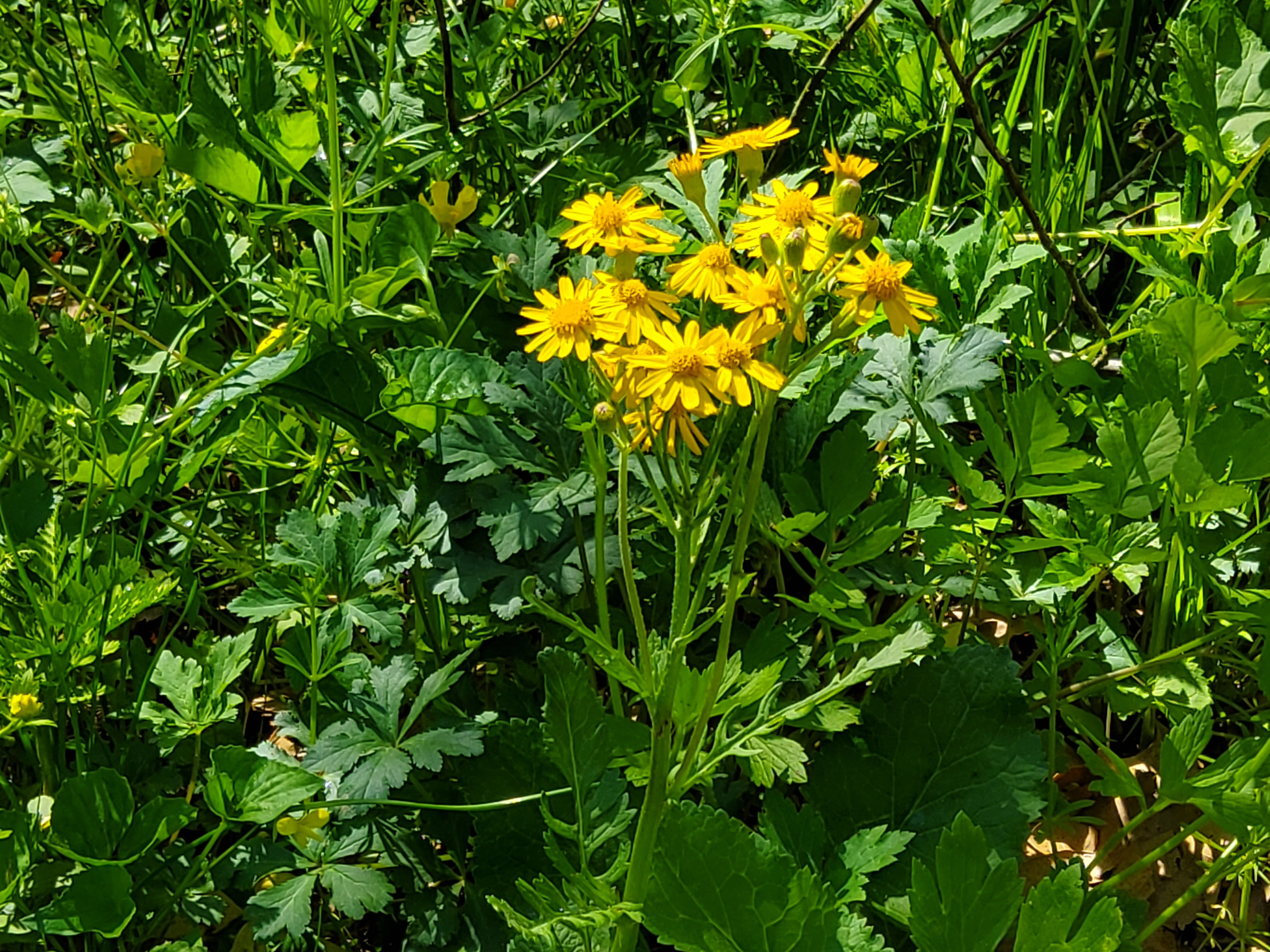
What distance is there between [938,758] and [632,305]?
28.3 inches

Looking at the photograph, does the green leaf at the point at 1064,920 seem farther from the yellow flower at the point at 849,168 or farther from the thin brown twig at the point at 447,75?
the thin brown twig at the point at 447,75

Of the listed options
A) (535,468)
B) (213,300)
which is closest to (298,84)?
(213,300)

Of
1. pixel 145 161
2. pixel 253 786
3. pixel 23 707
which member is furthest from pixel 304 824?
pixel 145 161

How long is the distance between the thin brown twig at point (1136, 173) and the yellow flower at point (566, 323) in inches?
52.4

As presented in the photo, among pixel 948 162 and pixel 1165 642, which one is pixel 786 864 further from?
pixel 948 162

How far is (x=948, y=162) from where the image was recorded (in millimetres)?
2254

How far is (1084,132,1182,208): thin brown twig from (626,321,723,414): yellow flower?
4.59 feet

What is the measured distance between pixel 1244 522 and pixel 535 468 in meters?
1.03

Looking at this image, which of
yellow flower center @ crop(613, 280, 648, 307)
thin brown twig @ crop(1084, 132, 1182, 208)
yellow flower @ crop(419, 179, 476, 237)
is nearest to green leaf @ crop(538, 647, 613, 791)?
yellow flower center @ crop(613, 280, 648, 307)

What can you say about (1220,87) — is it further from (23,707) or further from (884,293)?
(23,707)

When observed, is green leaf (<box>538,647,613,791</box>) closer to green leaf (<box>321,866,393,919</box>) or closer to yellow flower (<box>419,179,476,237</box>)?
green leaf (<box>321,866,393,919</box>)

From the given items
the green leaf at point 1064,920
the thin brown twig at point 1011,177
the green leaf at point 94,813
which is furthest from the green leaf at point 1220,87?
the green leaf at point 94,813

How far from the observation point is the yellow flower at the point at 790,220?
1.08 m

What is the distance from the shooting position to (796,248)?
3.23 ft
